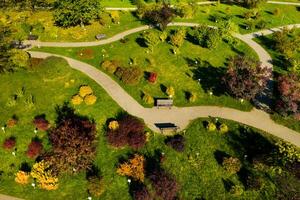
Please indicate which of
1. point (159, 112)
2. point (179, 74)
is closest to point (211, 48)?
point (179, 74)

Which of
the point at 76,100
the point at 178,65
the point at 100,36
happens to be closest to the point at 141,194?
the point at 76,100

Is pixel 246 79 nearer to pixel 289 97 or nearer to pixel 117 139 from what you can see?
pixel 289 97

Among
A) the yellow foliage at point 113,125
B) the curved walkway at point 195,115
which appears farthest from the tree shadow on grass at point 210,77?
the yellow foliage at point 113,125

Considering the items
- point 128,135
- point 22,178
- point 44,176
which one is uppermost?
point 128,135

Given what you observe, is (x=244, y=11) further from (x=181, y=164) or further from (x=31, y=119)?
(x=31, y=119)

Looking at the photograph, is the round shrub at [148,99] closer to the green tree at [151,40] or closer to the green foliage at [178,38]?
the green tree at [151,40]

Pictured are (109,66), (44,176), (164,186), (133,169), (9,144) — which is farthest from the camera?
(109,66)
